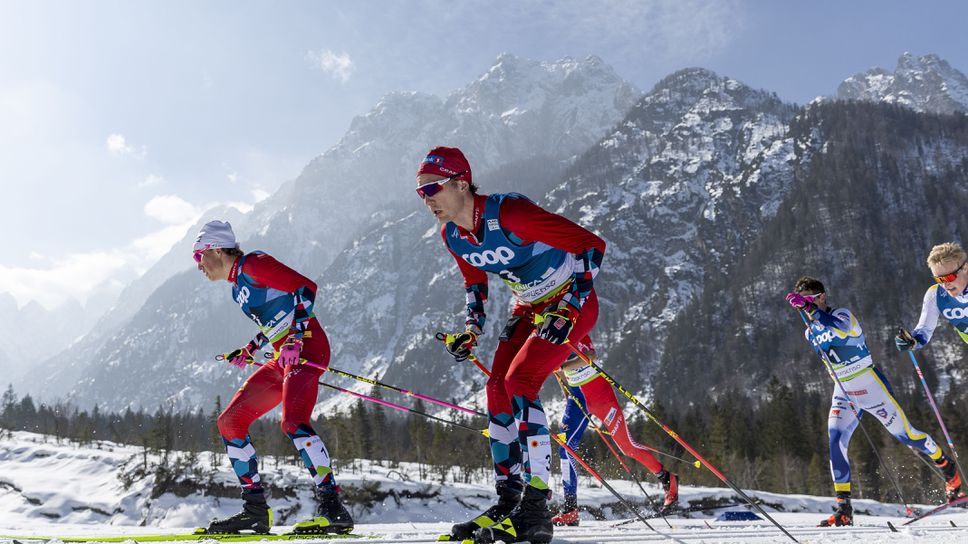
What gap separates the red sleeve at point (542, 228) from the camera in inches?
165

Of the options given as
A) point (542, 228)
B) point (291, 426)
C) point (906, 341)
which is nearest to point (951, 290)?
point (906, 341)

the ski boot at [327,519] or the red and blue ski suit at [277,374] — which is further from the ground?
the red and blue ski suit at [277,374]

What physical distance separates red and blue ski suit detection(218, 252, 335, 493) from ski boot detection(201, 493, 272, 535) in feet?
0.50

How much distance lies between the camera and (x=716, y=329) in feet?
550

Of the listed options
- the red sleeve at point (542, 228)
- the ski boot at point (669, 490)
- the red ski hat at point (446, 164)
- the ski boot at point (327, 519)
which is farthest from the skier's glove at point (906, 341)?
the ski boot at point (327, 519)

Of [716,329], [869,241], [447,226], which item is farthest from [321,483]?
[869,241]

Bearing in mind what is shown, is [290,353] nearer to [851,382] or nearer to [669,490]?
[669,490]

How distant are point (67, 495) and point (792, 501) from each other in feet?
147

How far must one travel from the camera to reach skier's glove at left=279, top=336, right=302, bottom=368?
18.1 ft

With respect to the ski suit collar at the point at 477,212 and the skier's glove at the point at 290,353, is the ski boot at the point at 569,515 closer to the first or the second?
the skier's glove at the point at 290,353

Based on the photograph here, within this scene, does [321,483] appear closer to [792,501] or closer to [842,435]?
[842,435]

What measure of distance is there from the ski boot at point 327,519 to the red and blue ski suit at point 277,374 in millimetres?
140

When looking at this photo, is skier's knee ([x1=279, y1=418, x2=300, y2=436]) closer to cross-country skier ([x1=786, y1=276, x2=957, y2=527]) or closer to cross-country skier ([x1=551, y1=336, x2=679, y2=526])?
cross-country skier ([x1=551, y1=336, x2=679, y2=526])

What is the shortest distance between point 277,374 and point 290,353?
624mm
